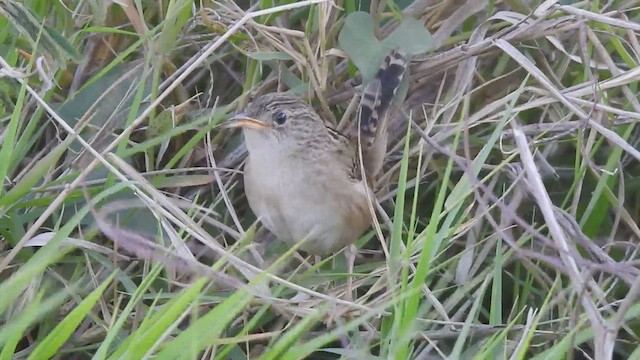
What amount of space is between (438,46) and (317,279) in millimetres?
751

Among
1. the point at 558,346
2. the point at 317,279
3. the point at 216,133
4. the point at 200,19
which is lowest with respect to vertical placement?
the point at 558,346

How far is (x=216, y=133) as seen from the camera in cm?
314

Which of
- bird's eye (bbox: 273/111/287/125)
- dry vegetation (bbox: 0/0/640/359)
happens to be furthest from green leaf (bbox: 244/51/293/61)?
bird's eye (bbox: 273/111/287/125)

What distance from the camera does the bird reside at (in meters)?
2.87

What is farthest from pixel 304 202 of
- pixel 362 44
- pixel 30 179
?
pixel 30 179

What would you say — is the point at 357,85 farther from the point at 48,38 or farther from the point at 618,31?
the point at 48,38

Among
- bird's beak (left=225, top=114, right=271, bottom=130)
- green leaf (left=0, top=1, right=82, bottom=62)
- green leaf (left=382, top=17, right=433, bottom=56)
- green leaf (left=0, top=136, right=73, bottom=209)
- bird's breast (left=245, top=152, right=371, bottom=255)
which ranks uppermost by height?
green leaf (left=0, top=1, right=82, bottom=62)

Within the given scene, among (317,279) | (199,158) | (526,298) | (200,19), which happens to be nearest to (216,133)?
(199,158)

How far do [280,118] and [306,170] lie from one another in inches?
6.3

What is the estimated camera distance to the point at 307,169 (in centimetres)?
292

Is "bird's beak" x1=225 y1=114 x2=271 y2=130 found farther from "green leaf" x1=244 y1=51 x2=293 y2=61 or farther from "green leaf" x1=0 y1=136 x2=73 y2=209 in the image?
"green leaf" x1=0 y1=136 x2=73 y2=209

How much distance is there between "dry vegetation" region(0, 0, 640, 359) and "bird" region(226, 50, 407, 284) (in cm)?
9

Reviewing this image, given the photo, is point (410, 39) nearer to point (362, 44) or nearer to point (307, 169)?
point (362, 44)

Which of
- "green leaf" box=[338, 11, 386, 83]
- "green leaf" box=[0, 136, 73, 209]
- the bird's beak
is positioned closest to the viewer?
"green leaf" box=[0, 136, 73, 209]
